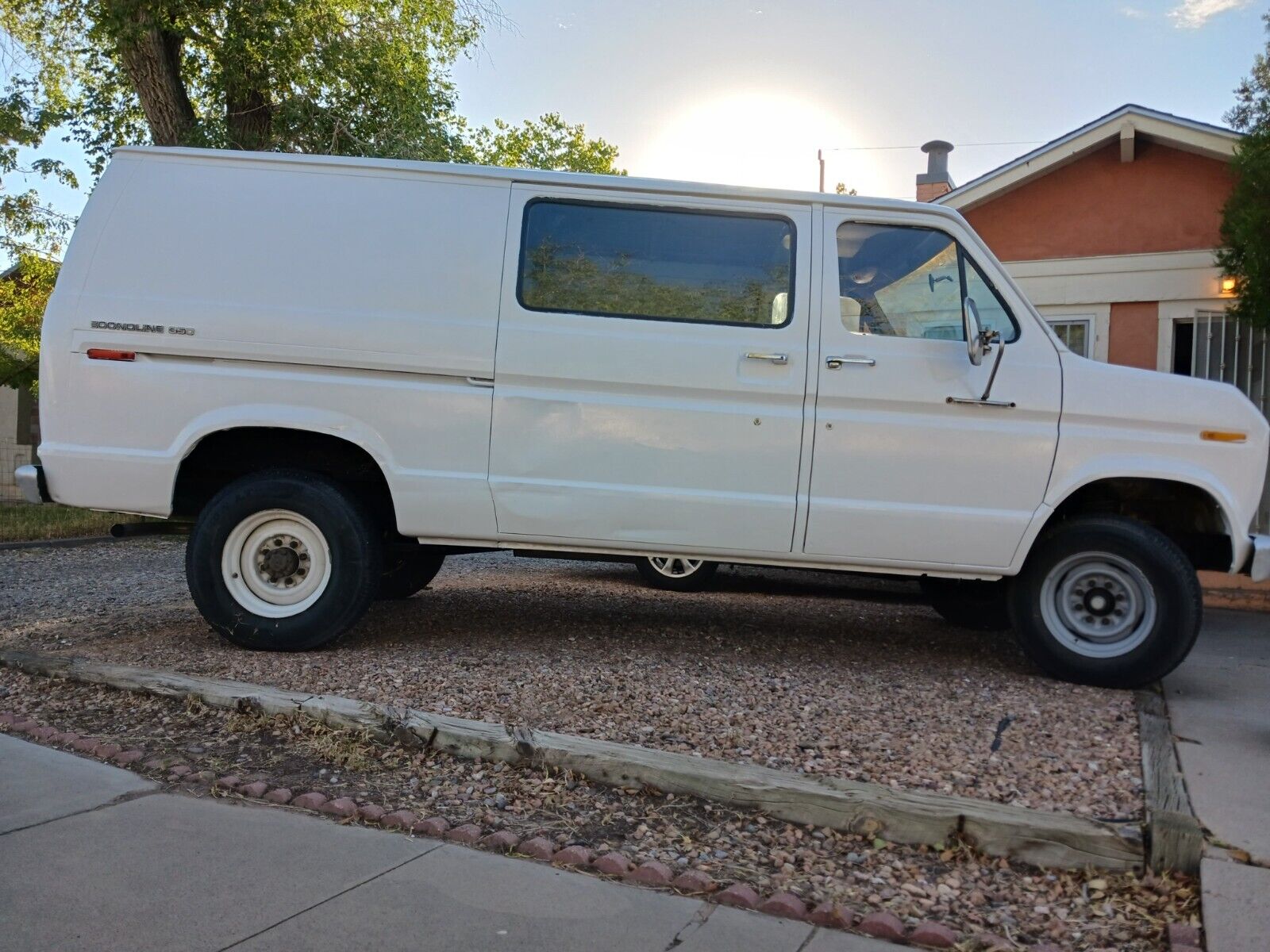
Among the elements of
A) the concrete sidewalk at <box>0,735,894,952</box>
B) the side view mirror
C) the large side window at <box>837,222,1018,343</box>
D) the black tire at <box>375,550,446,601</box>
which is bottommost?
the concrete sidewalk at <box>0,735,894,952</box>

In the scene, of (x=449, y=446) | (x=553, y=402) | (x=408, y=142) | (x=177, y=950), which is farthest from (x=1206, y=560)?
(x=408, y=142)

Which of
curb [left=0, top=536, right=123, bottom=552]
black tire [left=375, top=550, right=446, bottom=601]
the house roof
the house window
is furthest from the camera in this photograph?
curb [left=0, top=536, right=123, bottom=552]

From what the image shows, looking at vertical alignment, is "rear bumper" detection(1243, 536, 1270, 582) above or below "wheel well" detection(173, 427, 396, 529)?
below

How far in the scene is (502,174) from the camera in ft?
17.9

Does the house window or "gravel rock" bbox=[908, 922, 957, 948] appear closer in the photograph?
"gravel rock" bbox=[908, 922, 957, 948]

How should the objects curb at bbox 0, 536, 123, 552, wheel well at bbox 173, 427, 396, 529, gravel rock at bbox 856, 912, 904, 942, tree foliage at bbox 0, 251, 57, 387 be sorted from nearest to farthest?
gravel rock at bbox 856, 912, 904, 942
wheel well at bbox 173, 427, 396, 529
curb at bbox 0, 536, 123, 552
tree foliage at bbox 0, 251, 57, 387

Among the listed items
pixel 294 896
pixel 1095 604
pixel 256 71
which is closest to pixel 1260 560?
pixel 1095 604

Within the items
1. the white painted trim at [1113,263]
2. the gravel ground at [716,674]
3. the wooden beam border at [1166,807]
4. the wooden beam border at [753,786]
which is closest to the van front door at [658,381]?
the gravel ground at [716,674]

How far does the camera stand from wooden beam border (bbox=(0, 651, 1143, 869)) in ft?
11.0

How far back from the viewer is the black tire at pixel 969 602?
607 centimetres

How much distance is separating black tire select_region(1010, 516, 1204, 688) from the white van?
0.01 meters

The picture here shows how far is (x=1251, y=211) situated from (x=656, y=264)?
16.9ft

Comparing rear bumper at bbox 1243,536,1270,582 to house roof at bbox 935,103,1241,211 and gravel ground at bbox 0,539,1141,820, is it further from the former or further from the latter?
house roof at bbox 935,103,1241,211

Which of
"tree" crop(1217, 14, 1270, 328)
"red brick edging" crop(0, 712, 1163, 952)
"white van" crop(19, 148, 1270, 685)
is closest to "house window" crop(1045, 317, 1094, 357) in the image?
"tree" crop(1217, 14, 1270, 328)
